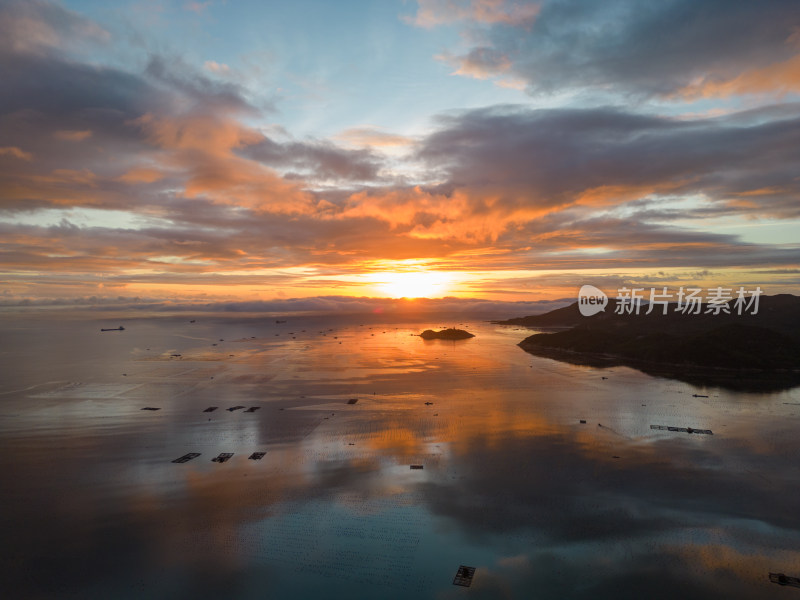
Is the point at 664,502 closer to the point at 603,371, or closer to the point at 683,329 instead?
the point at 603,371

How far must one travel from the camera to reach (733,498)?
32.2 meters

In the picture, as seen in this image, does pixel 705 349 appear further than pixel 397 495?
Yes

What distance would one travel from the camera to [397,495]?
1271 inches

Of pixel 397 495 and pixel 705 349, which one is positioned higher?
pixel 705 349

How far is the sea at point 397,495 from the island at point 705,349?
82.7 ft

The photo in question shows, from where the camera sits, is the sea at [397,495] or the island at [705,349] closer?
the sea at [397,495]

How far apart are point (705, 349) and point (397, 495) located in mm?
97601

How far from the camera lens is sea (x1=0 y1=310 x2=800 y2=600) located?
2303cm

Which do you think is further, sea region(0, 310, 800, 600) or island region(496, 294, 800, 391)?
island region(496, 294, 800, 391)

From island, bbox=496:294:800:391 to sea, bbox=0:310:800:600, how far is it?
25.2 metres

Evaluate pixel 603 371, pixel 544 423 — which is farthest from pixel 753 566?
pixel 603 371

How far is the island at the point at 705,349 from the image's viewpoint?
87812mm

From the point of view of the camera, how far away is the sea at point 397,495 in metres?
23.0

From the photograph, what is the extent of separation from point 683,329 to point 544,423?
4713 inches
